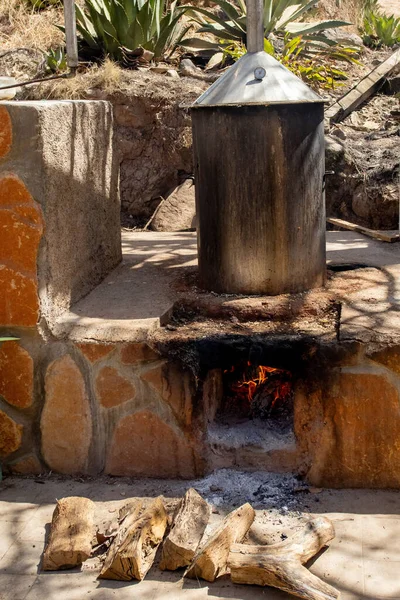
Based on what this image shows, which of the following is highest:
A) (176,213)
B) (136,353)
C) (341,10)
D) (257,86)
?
(341,10)

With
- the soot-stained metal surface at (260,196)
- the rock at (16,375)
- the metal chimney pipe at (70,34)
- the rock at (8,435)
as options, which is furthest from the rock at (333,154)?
the rock at (8,435)

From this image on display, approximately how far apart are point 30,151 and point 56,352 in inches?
38.1

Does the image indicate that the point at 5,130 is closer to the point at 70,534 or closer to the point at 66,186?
the point at 66,186

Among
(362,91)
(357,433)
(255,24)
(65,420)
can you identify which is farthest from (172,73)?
(357,433)

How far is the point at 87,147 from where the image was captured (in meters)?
4.37

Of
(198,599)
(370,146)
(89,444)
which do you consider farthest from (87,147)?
(370,146)

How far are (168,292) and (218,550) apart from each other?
1.62 metres

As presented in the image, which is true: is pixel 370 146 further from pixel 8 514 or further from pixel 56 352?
pixel 8 514

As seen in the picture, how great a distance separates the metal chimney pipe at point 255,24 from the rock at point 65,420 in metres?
1.90

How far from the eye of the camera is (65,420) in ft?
12.9

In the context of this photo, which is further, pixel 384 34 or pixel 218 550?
pixel 384 34

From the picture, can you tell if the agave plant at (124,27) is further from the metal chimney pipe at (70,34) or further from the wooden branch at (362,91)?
the metal chimney pipe at (70,34)

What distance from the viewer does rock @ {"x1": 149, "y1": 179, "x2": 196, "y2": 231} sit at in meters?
6.98

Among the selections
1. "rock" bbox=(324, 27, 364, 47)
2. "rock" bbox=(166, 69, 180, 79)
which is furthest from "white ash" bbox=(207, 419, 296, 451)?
"rock" bbox=(324, 27, 364, 47)
